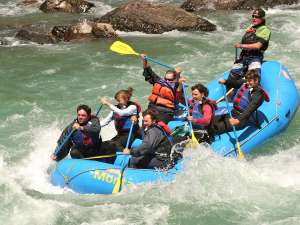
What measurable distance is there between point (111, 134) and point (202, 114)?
185cm

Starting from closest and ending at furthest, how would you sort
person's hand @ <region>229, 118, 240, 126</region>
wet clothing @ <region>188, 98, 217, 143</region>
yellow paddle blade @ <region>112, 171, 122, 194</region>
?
yellow paddle blade @ <region>112, 171, 122, 194</region> → wet clothing @ <region>188, 98, 217, 143</region> → person's hand @ <region>229, 118, 240, 126</region>

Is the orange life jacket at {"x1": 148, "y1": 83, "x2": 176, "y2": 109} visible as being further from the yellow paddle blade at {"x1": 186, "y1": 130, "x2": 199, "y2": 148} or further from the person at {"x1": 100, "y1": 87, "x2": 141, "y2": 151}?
the yellow paddle blade at {"x1": 186, "y1": 130, "x2": 199, "y2": 148}

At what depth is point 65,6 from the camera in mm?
16859

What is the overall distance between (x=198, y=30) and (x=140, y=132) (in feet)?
24.4

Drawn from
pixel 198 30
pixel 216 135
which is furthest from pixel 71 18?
pixel 216 135

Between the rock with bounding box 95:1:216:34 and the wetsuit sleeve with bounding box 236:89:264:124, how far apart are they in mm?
7108

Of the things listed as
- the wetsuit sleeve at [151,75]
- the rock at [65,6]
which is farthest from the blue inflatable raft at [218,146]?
the rock at [65,6]

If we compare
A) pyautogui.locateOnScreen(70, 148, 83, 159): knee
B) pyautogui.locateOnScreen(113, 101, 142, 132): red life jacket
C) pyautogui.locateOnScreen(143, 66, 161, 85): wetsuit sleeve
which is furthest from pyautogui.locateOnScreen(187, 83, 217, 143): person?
pyautogui.locateOnScreen(70, 148, 83, 159): knee

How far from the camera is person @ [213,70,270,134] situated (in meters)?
7.23

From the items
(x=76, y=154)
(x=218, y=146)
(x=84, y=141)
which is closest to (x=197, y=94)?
(x=218, y=146)

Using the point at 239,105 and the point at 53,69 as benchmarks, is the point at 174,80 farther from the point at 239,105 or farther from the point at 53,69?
the point at 53,69

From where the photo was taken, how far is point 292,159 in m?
7.44

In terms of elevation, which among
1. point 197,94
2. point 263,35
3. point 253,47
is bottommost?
point 197,94

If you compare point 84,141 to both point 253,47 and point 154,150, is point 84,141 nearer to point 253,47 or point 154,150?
point 154,150
